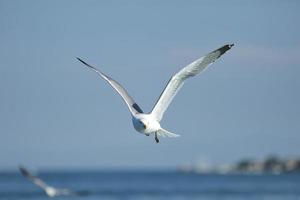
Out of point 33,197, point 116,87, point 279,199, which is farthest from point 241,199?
point 116,87

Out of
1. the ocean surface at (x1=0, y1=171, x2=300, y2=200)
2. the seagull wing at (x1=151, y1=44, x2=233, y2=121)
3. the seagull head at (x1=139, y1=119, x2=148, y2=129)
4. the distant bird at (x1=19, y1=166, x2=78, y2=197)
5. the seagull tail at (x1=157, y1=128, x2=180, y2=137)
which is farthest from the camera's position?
the ocean surface at (x1=0, y1=171, x2=300, y2=200)

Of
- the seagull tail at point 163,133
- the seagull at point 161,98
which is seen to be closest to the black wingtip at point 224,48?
the seagull at point 161,98

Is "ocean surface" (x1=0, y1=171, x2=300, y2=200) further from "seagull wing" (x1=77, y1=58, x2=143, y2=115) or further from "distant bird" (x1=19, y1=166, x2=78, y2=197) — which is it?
"seagull wing" (x1=77, y1=58, x2=143, y2=115)

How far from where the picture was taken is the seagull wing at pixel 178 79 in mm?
21109

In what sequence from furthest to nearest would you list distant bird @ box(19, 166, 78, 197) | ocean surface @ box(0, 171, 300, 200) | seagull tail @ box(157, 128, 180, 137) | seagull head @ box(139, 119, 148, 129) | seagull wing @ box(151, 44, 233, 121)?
ocean surface @ box(0, 171, 300, 200) → distant bird @ box(19, 166, 78, 197) → seagull wing @ box(151, 44, 233, 121) → seagull tail @ box(157, 128, 180, 137) → seagull head @ box(139, 119, 148, 129)

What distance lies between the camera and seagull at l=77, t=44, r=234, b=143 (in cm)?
2077

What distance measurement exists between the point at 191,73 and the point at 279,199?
44.3m

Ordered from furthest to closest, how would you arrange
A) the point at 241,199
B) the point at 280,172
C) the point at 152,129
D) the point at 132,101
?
the point at 280,172, the point at 241,199, the point at 132,101, the point at 152,129

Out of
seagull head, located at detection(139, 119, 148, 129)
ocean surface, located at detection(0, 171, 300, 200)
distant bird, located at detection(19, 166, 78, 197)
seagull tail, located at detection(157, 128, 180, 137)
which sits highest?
seagull head, located at detection(139, 119, 148, 129)

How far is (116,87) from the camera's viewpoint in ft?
74.3

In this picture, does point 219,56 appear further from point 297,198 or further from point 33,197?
point 33,197

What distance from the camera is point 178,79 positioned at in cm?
2186

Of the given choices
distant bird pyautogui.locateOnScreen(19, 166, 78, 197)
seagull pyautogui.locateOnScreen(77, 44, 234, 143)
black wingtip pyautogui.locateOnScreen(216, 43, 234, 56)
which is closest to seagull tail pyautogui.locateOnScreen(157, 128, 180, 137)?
seagull pyautogui.locateOnScreen(77, 44, 234, 143)

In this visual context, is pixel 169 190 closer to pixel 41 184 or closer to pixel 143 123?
pixel 41 184
